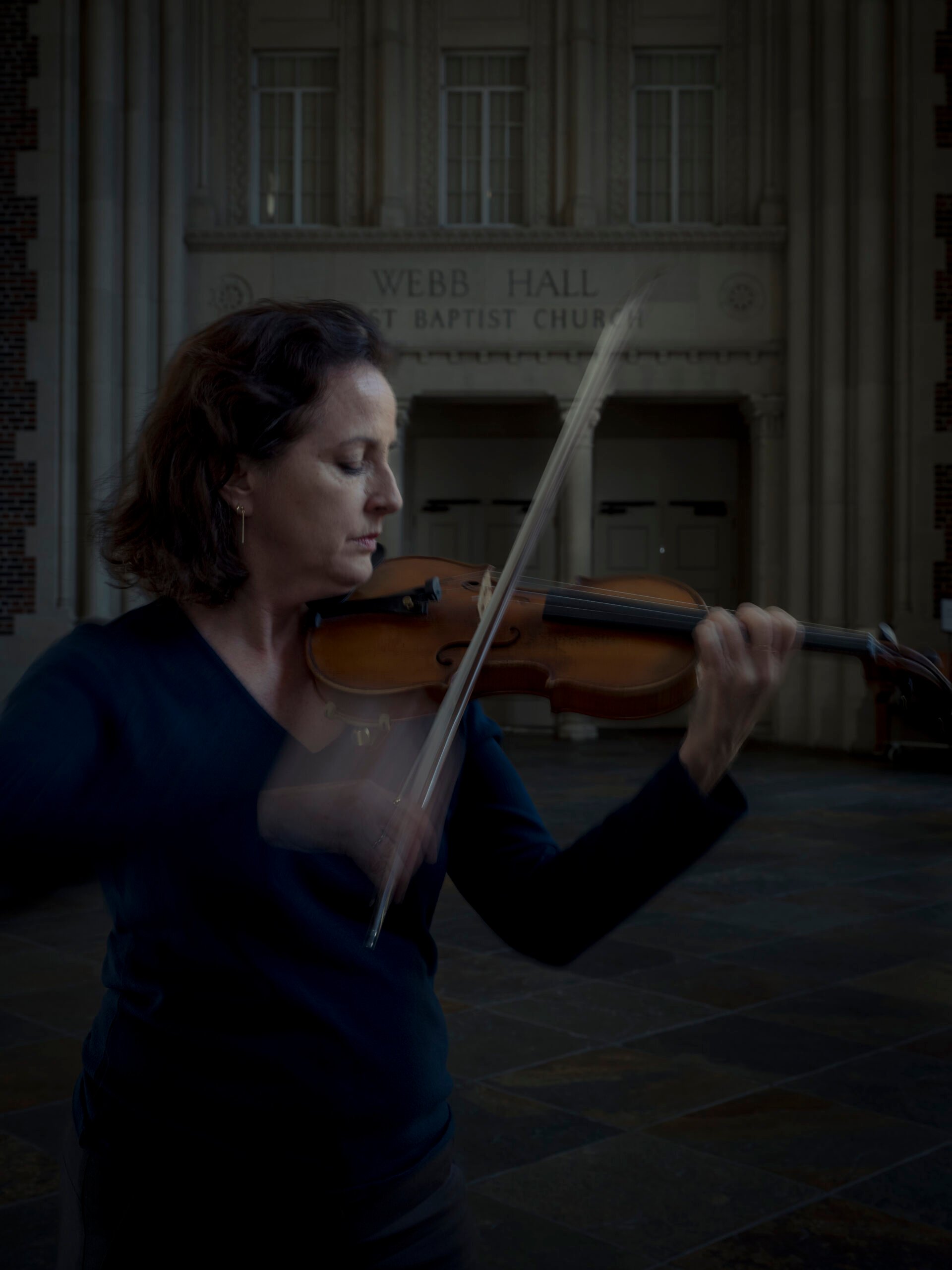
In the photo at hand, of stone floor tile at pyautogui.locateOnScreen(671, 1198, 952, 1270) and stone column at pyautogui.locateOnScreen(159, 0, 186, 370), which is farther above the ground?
stone column at pyautogui.locateOnScreen(159, 0, 186, 370)

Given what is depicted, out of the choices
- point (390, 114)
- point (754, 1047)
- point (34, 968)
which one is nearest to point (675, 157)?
point (390, 114)

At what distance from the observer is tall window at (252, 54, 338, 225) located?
13.0 meters

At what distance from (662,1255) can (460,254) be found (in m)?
11.4

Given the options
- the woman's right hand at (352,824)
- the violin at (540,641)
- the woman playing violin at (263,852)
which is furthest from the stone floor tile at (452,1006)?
the woman's right hand at (352,824)

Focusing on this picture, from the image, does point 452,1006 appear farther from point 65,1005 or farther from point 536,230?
point 536,230

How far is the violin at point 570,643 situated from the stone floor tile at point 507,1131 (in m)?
1.65

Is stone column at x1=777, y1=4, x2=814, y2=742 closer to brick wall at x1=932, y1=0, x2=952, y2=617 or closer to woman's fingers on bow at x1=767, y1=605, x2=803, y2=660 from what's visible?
brick wall at x1=932, y1=0, x2=952, y2=617

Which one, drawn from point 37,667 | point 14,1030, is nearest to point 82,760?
point 37,667

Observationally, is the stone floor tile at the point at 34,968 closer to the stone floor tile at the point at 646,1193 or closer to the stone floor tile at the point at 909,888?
the stone floor tile at the point at 646,1193

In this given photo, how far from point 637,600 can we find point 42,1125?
2318mm

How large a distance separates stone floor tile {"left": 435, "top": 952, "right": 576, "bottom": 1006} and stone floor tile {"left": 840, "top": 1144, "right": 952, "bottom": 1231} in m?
1.53

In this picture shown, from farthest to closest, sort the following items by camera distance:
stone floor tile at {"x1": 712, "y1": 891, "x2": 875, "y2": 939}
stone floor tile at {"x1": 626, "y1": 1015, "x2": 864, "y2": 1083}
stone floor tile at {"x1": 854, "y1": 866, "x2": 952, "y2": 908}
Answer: stone floor tile at {"x1": 854, "y1": 866, "x2": 952, "y2": 908} < stone floor tile at {"x1": 712, "y1": 891, "x2": 875, "y2": 939} < stone floor tile at {"x1": 626, "y1": 1015, "x2": 864, "y2": 1083}

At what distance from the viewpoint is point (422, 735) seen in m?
1.41

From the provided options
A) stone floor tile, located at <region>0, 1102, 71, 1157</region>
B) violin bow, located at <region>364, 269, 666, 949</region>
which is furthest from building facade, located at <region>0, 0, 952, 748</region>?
violin bow, located at <region>364, 269, 666, 949</region>
